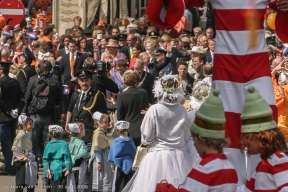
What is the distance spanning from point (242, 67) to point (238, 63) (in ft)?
0.14

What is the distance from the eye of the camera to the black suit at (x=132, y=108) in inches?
535

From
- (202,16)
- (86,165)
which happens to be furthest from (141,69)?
(202,16)

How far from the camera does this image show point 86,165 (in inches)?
511

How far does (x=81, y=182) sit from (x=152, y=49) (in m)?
5.33

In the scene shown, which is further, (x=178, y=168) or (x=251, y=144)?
(x=178, y=168)

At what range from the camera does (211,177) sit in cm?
609

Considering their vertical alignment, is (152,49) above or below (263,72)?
below

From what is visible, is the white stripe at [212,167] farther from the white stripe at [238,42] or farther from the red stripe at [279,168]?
the white stripe at [238,42]

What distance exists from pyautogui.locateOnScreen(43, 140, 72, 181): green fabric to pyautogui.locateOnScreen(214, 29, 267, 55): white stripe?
527cm

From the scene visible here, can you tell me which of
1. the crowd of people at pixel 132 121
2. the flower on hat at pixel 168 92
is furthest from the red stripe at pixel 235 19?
the flower on hat at pixel 168 92

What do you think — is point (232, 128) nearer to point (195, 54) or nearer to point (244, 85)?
point (244, 85)

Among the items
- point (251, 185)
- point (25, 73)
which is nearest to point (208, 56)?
point (25, 73)

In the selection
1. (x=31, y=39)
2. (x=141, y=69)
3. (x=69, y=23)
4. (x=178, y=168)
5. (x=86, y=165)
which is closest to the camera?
(x=178, y=168)

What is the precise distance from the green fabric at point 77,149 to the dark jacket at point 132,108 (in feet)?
3.35
